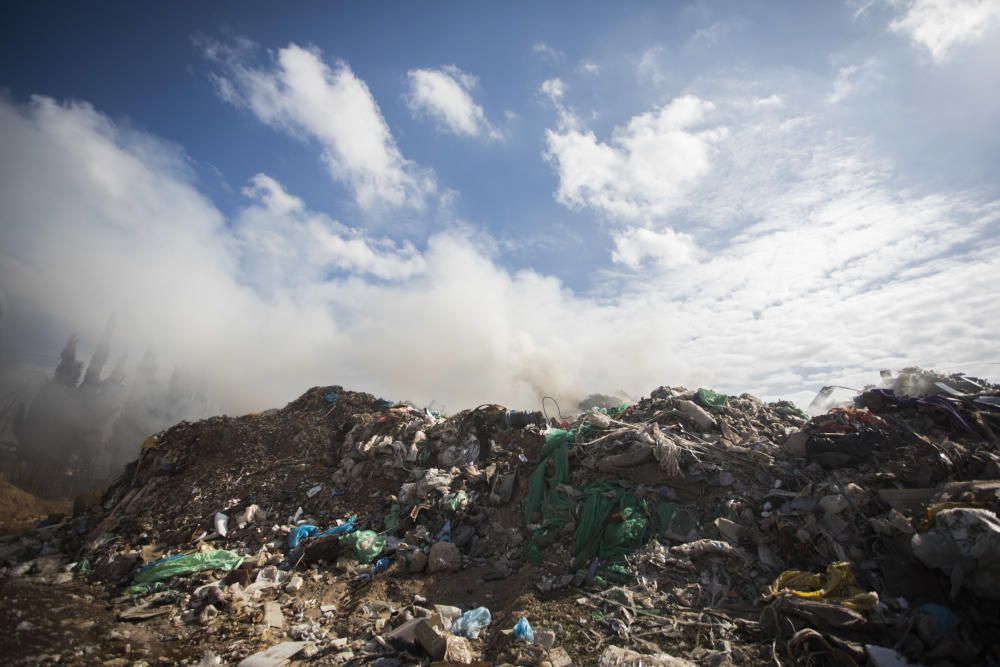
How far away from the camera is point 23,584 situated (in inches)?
244

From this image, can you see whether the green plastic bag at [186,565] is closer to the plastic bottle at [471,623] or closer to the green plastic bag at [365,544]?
the green plastic bag at [365,544]

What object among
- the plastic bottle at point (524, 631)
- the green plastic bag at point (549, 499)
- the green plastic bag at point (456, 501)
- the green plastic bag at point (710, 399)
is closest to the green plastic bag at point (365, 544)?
the green plastic bag at point (456, 501)

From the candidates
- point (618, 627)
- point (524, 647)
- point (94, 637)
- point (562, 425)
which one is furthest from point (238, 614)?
point (562, 425)

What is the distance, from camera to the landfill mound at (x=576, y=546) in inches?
144

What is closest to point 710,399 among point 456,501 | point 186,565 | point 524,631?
point 456,501

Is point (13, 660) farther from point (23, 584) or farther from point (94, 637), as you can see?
point (23, 584)

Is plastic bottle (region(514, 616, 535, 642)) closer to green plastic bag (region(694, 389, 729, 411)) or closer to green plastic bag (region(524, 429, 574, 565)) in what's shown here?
green plastic bag (region(524, 429, 574, 565))

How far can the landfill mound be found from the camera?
3660 millimetres

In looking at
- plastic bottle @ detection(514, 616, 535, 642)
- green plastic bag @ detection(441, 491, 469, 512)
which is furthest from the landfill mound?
green plastic bag @ detection(441, 491, 469, 512)

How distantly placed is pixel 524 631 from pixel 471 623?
2.55 ft

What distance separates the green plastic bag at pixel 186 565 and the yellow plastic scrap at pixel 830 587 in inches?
307

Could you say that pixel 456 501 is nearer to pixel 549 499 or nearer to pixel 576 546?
pixel 549 499

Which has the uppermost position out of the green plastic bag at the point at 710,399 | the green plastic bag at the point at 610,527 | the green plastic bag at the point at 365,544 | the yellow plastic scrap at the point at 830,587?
the green plastic bag at the point at 710,399

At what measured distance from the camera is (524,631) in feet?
12.7
